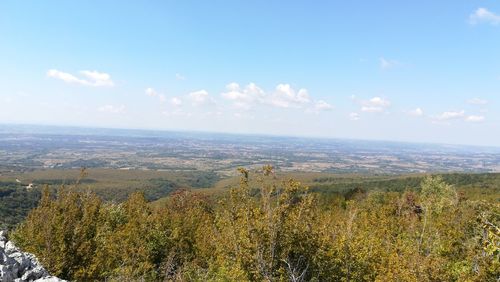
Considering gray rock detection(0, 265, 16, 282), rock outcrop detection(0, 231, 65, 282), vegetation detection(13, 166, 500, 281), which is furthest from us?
vegetation detection(13, 166, 500, 281)

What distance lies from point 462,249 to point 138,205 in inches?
1188

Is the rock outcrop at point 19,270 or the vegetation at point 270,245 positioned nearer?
the rock outcrop at point 19,270

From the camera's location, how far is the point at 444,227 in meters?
33.4

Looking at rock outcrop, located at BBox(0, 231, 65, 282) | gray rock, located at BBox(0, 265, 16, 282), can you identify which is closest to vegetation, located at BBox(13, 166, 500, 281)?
rock outcrop, located at BBox(0, 231, 65, 282)

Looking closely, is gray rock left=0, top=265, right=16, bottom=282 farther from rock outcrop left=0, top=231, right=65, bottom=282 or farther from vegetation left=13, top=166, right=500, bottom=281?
vegetation left=13, top=166, right=500, bottom=281

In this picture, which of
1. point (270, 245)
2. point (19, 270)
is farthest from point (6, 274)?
point (270, 245)

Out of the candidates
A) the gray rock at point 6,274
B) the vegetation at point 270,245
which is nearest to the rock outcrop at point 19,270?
the gray rock at point 6,274

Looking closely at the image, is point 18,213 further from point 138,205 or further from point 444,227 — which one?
point 444,227

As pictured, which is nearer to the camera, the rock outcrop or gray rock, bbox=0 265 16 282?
gray rock, bbox=0 265 16 282

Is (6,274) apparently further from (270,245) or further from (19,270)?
(270,245)

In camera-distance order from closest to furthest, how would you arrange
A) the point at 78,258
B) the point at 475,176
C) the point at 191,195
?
1. the point at 78,258
2. the point at 191,195
3. the point at 475,176

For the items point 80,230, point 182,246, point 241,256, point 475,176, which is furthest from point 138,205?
point 475,176

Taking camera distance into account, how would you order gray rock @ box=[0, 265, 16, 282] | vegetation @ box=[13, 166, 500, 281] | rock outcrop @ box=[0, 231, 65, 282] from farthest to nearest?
1. vegetation @ box=[13, 166, 500, 281]
2. rock outcrop @ box=[0, 231, 65, 282]
3. gray rock @ box=[0, 265, 16, 282]

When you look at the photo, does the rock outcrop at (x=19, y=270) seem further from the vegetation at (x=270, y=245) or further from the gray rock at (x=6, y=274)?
the vegetation at (x=270, y=245)
